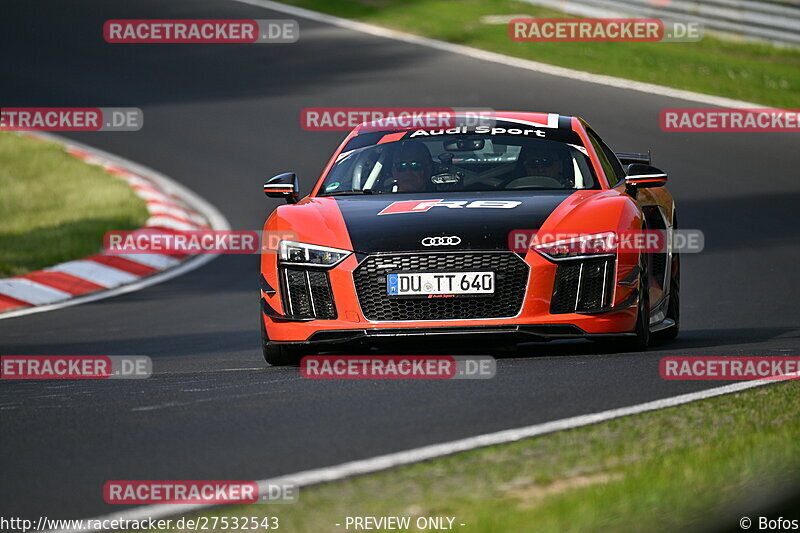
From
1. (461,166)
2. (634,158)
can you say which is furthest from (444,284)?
(634,158)

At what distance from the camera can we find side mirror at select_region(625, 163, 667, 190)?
28.6 ft

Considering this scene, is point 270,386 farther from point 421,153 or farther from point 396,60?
point 396,60

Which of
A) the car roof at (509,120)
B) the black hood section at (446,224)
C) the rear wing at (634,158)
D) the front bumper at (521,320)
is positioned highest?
the car roof at (509,120)

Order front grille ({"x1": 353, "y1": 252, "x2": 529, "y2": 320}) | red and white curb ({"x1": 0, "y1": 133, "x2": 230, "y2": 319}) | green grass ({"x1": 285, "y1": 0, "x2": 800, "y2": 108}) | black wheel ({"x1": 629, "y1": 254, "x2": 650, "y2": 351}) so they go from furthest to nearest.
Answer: green grass ({"x1": 285, "y1": 0, "x2": 800, "y2": 108})
red and white curb ({"x1": 0, "y1": 133, "x2": 230, "y2": 319})
black wheel ({"x1": 629, "y1": 254, "x2": 650, "y2": 351})
front grille ({"x1": 353, "y1": 252, "x2": 529, "y2": 320})

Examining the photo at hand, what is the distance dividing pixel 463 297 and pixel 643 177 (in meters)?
1.66

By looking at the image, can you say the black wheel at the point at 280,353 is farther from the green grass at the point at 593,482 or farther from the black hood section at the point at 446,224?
the green grass at the point at 593,482

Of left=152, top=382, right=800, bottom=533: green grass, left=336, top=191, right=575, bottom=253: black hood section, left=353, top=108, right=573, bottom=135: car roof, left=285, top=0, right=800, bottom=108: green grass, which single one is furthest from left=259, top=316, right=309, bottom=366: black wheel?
left=285, top=0, right=800, bottom=108: green grass

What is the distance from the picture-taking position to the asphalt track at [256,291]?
18.9 ft

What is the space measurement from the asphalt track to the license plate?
44cm

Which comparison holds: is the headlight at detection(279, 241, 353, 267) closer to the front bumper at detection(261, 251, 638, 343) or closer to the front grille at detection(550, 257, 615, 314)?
the front bumper at detection(261, 251, 638, 343)

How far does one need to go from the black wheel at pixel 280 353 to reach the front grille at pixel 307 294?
29cm

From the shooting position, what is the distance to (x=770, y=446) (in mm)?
5148

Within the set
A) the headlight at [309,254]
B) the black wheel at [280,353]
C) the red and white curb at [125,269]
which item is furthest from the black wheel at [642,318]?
the red and white curb at [125,269]

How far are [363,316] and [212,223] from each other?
9208mm
